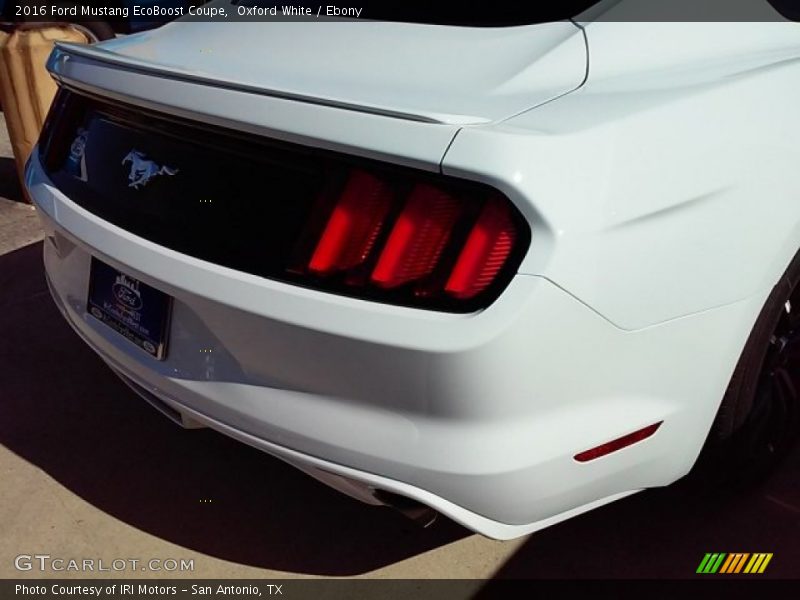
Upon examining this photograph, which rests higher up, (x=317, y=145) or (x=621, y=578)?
(x=317, y=145)

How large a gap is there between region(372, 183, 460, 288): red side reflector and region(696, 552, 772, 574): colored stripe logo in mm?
1254

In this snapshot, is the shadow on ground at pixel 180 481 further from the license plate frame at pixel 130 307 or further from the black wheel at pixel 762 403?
the black wheel at pixel 762 403

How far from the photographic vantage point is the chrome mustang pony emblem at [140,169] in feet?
5.88

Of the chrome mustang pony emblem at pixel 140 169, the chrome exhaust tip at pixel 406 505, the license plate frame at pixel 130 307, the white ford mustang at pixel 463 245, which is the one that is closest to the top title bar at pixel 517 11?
the white ford mustang at pixel 463 245

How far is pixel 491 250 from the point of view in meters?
1.39

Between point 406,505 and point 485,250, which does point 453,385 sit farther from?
point 406,505

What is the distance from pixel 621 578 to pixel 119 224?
1542 millimetres

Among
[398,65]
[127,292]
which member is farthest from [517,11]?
[127,292]

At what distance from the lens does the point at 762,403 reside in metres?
2.14

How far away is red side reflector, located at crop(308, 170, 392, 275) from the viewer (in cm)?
145

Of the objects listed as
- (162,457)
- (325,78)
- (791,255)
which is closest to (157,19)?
(162,457)

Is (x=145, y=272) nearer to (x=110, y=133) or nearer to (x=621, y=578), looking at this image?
(x=110, y=133)

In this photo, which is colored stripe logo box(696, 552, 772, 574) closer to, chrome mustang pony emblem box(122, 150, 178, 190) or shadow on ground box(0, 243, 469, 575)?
shadow on ground box(0, 243, 469, 575)

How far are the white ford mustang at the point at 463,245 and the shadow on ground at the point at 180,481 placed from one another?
0.47 m
